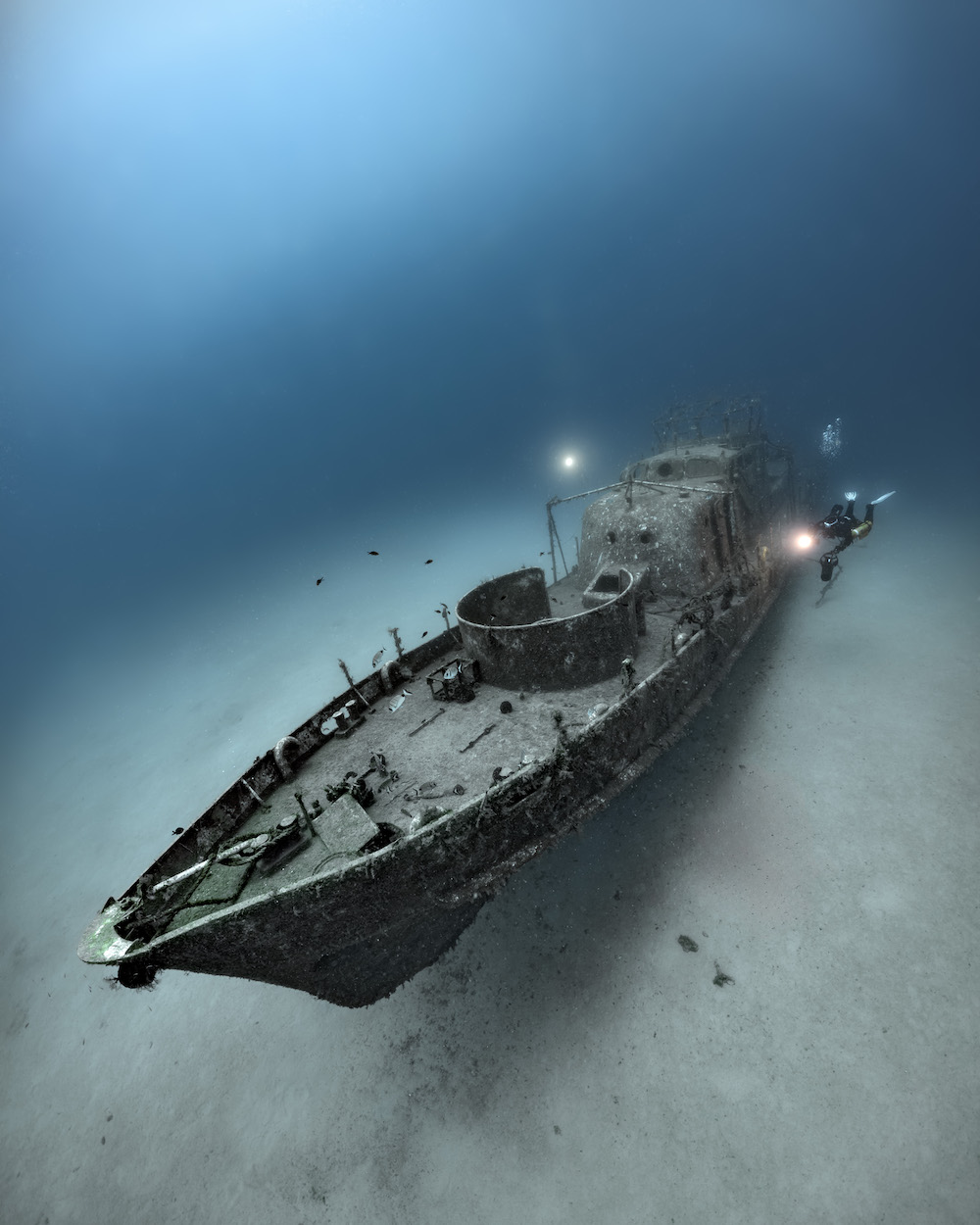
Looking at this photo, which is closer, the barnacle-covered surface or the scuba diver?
the barnacle-covered surface

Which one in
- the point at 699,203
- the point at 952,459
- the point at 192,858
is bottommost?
the point at 952,459

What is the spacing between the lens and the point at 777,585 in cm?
1505

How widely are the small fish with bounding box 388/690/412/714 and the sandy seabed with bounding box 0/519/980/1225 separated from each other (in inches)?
151

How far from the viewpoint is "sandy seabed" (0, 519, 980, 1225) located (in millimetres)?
4945

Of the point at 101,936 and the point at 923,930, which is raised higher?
the point at 101,936

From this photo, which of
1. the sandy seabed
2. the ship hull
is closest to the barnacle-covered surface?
the ship hull

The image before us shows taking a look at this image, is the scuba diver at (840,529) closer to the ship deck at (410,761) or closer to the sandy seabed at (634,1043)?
the sandy seabed at (634,1043)

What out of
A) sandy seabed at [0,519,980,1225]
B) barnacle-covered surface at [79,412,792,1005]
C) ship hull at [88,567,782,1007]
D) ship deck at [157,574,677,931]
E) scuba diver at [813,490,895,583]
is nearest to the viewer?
sandy seabed at [0,519,980,1225]

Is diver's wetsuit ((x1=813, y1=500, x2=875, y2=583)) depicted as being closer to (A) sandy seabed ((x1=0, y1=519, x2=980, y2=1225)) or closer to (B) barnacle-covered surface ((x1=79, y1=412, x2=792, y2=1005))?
(B) barnacle-covered surface ((x1=79, y1=412, x2=792, y2=1005))

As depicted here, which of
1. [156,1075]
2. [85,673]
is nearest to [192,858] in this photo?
[156,1075]

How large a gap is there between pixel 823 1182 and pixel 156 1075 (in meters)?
8.85

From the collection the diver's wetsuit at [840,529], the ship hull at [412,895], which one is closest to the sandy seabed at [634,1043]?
the ship hull at [412,895]

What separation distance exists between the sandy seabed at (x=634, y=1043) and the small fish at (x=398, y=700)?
12.5 ft

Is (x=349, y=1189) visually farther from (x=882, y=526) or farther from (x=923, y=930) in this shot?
(x=882, y=526)
